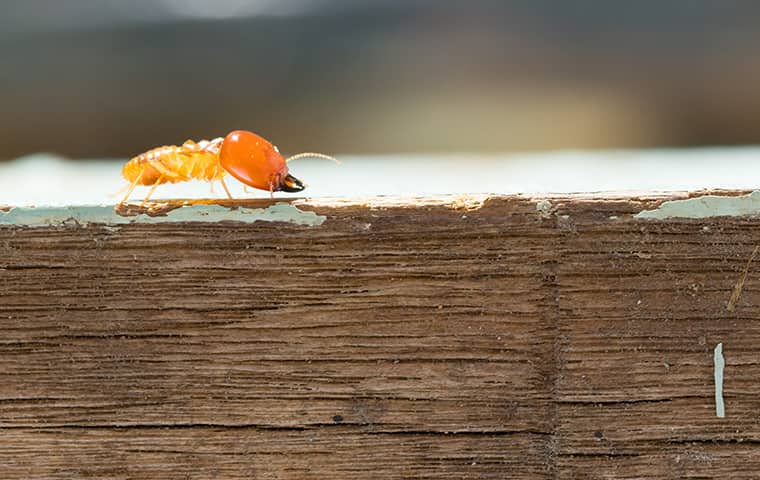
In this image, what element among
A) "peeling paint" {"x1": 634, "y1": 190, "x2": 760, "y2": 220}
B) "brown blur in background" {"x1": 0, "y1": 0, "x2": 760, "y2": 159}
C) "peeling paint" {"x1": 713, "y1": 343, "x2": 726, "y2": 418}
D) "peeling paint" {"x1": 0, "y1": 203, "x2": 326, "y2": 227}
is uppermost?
"brown blur in background" {"x1": 0, "y1": 0, "x2": 760, "y2": 159}

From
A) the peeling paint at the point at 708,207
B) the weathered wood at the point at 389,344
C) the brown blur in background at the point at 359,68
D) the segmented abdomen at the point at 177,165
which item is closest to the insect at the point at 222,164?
the segmented abdomen at the point at 177,165

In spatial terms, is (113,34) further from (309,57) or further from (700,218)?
(700,218)

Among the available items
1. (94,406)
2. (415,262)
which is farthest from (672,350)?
(94,406)

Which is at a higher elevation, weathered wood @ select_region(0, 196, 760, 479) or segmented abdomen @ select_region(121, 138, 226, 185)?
segmented abdomen @ select_region(121, 138, 226, 185)

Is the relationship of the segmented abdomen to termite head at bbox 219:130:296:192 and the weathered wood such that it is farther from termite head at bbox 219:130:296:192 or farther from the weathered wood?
the weathered wood

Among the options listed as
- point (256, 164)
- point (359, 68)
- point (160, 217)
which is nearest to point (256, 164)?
point (256, 164)

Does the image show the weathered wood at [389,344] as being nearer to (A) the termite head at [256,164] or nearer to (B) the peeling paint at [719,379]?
(B) the peeling paint at [719,379]

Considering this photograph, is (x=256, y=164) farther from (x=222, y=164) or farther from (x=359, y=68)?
(x=359, y=68)

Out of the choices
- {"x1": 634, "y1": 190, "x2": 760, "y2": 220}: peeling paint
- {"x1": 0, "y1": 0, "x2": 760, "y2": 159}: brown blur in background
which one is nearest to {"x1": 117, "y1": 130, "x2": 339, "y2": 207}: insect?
{"x1": 634, "y1": 190, "x2": 760, "y2": 220}: peeling paint
